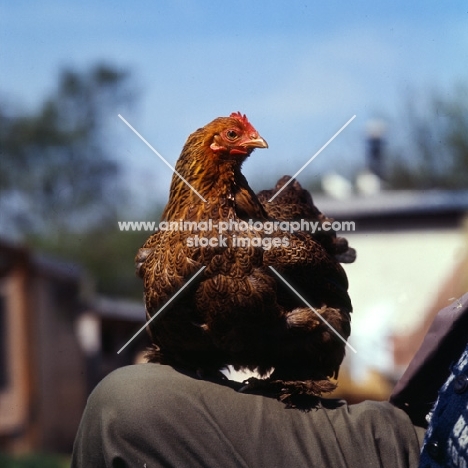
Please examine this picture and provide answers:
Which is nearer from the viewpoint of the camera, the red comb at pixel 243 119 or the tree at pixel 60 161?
the red comb at pixel 243 119

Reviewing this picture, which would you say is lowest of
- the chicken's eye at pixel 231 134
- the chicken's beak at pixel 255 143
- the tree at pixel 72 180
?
the tree at pixel 72 180

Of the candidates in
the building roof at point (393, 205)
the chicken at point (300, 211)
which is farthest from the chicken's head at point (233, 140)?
the building roof at point (393, 205)

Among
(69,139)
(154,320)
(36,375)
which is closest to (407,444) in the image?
(154,320)

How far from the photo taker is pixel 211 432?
8.09 feet

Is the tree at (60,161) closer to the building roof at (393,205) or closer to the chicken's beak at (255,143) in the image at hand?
the building roof at (393,205)

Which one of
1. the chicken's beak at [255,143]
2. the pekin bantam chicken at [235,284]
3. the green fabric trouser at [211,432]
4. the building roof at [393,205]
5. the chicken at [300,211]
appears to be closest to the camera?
the green fabric trouser at [211,432]

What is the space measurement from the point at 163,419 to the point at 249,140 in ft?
3.76

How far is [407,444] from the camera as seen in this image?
260 cm

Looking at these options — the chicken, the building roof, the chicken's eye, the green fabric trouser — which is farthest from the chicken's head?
the building roof

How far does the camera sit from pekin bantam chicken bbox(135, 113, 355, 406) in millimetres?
2916

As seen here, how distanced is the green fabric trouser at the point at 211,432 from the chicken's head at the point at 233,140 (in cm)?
92

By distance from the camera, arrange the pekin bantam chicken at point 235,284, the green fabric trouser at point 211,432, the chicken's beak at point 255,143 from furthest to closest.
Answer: the chicken's beak at point 255,143 < the pekin bantam chicken at point 235,284 < the green fabric trouser at point 211,432

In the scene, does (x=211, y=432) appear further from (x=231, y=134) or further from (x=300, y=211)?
(x=300, y=211)

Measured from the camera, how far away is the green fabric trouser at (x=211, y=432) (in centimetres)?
244
